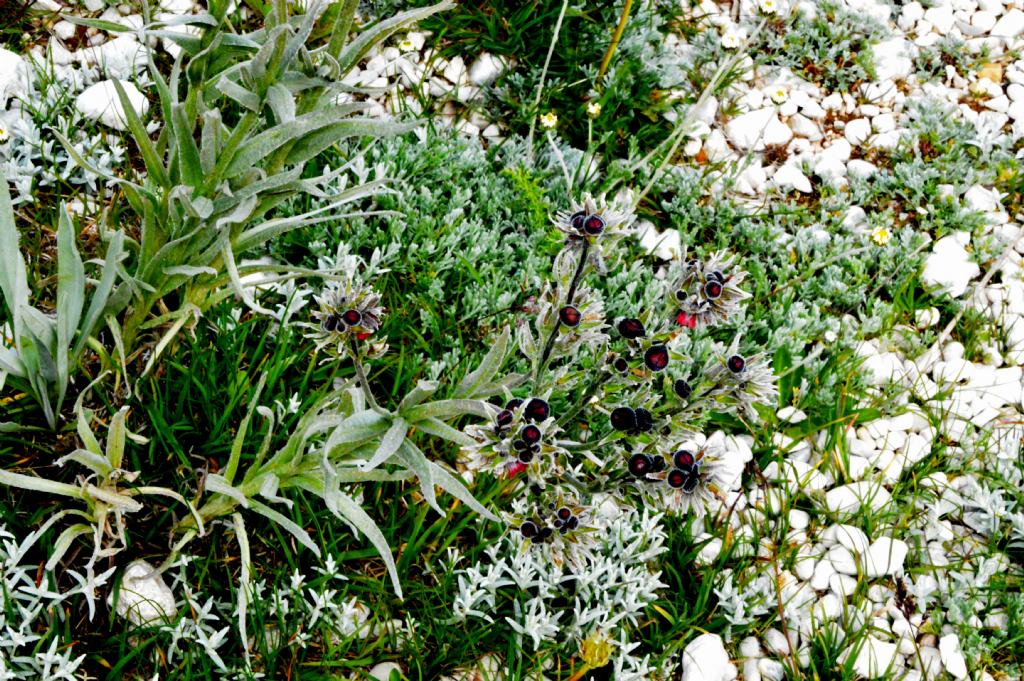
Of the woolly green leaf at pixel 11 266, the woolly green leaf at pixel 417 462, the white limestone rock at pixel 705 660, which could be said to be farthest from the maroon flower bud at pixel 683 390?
the woolly green leaf at pixel 11 266

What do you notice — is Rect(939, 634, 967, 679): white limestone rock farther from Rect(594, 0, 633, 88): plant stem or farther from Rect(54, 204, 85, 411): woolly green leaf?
Rect(54, 204, 85, 411): woolly green leaf

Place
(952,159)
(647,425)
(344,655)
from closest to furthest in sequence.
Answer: (647,425)
(344,655)
(952,159)

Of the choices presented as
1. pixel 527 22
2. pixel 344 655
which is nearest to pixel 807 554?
pixel 344 655

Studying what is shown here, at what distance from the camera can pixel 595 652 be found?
247 centimetres

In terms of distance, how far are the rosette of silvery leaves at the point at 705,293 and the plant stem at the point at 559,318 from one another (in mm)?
222

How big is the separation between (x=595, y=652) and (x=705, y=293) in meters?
1.06

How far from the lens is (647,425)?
2043 millimetres

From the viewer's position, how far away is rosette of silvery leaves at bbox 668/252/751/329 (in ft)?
6.59

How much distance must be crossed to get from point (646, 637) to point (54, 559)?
163 centimetres

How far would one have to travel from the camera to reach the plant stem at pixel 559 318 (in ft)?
6.50

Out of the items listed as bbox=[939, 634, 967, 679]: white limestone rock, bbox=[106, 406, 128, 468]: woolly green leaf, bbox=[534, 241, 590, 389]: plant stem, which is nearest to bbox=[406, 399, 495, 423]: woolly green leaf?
bbox=[534, 241, 590, 389]: plant stem

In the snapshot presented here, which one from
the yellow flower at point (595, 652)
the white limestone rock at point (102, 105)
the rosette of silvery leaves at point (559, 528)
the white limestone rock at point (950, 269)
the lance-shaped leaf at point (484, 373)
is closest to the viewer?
the lance-shaped leaf at point (484, 373)

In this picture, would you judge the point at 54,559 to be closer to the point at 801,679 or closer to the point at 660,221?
the point at 801,679

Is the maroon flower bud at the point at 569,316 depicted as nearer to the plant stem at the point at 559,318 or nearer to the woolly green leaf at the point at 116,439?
the plant stem at the point at 559,318
